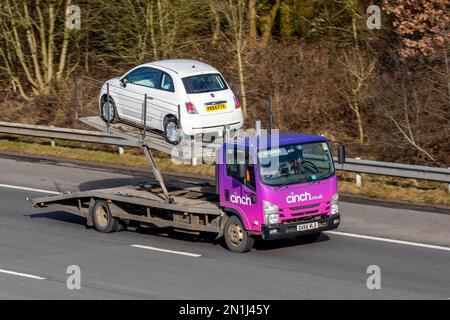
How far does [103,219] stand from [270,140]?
3.62 m

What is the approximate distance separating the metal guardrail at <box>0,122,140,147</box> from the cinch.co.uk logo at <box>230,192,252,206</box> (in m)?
8.78

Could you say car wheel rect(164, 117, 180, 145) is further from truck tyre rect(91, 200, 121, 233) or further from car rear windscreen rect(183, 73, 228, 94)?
truck tyre rect(91, 200, 121, 233)

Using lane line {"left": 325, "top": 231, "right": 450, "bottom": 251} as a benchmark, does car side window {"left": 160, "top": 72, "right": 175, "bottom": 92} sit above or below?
above

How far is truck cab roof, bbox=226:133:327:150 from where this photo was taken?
1508 cm

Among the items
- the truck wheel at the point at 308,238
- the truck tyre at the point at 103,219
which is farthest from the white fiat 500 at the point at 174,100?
the truck wheel at the point at 308,238

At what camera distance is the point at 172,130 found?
1739 centimetres

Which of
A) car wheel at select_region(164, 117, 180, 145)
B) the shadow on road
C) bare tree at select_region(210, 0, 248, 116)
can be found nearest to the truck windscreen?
the shadow on road

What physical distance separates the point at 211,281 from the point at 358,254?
2.90 meters

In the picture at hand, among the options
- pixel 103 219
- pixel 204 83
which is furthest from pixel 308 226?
pixel 204 83

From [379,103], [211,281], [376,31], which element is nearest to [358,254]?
[211,281]

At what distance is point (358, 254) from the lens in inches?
610

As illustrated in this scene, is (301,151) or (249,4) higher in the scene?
(249,4)

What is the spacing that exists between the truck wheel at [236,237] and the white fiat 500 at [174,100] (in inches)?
93.2
